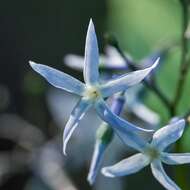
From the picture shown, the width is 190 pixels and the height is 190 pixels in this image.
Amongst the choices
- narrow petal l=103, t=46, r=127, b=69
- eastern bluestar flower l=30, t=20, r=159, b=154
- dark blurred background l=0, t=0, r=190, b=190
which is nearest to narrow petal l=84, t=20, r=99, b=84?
eastern bluestar flower l=30, t=20, r=159, b=154

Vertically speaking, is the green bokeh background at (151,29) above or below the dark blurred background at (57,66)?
above

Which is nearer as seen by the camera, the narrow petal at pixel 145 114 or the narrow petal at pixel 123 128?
the narrow petal at pixel 123 128

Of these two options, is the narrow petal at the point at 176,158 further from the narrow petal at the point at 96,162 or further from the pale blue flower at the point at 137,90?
the pale blue flower at the point at 137,90

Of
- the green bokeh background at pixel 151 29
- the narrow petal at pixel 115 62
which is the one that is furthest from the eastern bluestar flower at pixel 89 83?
the green bokeh background at pixel 151 29

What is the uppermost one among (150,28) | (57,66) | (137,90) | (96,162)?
(96,162)

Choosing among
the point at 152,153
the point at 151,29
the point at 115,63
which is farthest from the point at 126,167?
the point at 151,29

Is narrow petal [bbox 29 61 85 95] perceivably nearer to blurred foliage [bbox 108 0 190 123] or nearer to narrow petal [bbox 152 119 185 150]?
narrow petal [bbox 152 119 185 150]

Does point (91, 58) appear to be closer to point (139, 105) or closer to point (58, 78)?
point (58, 78)
